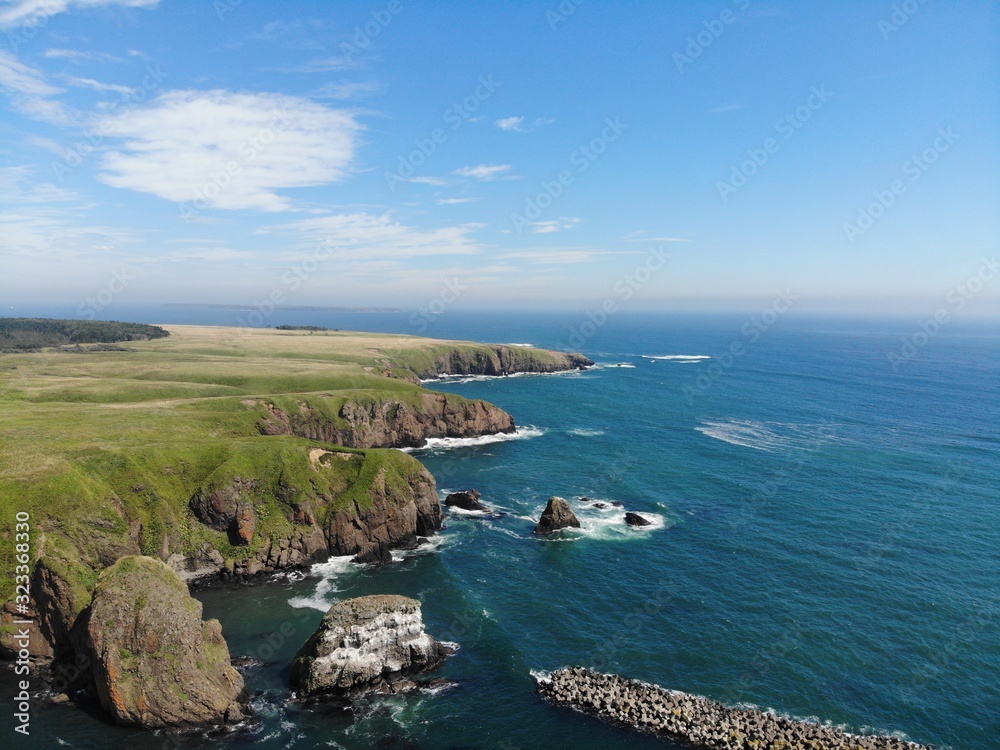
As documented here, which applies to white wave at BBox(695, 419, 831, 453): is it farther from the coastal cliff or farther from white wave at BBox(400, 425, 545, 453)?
the coastal cliff

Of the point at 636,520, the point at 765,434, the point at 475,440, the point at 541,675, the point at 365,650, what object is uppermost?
the point at 765,434

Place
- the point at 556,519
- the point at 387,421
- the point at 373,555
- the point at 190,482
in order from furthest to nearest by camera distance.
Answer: the point at 387,421
the point at 556,519
the point at 373,555
the point at 190,482

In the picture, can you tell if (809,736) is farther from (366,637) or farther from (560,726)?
(366,637)

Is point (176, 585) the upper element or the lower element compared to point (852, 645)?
upper

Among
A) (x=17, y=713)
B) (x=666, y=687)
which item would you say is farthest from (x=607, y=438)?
(x=17, y=713)

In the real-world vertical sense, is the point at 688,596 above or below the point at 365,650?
below

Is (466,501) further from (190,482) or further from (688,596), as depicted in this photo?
(190,482)

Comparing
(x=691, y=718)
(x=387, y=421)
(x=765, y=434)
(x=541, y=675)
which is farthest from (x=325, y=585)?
(x=765, y=434)
